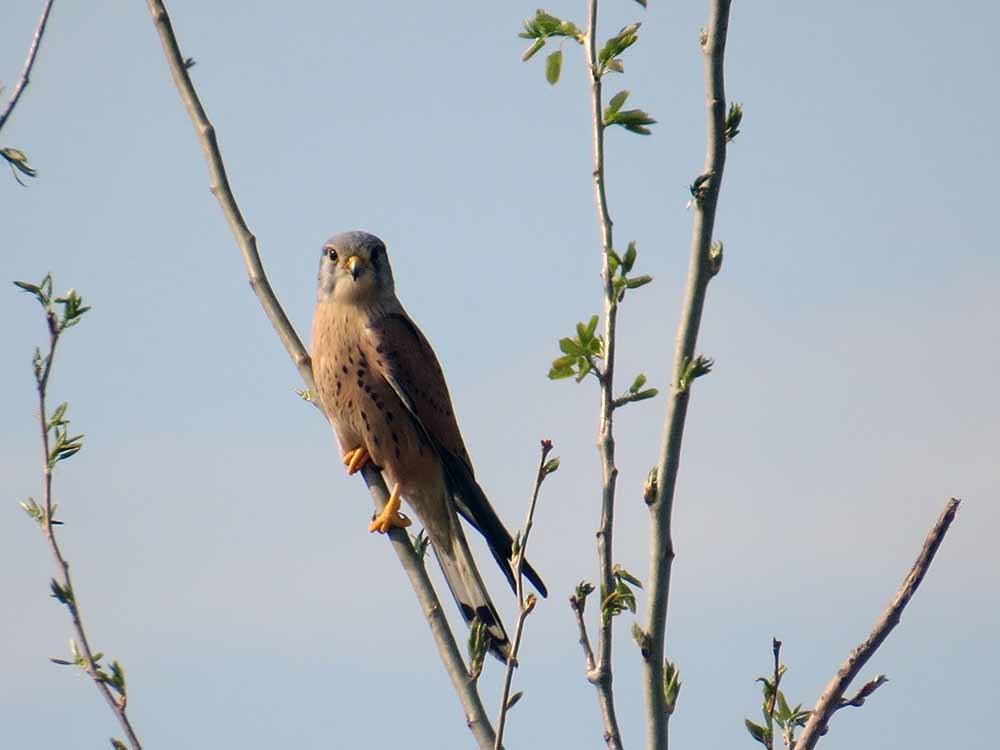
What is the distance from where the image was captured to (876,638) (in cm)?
290

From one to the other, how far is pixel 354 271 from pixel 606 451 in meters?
4.23

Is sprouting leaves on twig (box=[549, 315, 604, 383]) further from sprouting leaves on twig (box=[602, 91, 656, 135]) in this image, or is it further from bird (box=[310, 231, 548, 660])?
bird (box=[310, 231, 548, 660])

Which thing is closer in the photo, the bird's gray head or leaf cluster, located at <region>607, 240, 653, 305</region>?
leaf cluster, located at <region>607, 240, 653, 305</region>

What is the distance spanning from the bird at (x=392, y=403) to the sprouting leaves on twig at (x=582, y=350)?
2963 mm

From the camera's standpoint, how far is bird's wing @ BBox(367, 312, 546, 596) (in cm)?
645

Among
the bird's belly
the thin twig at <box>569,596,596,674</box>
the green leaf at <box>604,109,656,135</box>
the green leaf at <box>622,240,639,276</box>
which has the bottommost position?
the thin twig at <box>569,596,596,674</box>

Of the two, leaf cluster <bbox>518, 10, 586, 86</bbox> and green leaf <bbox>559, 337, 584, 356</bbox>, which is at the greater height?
leaf cluster <bbox>518, 10, 586, 86</bbox>

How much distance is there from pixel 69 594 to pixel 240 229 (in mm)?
1289

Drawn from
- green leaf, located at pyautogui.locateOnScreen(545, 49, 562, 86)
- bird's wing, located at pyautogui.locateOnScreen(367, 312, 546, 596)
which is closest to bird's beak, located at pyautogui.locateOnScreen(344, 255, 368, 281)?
bird's wing, located at pyautogui.locateOnScreen(367, 312, 546, 596)

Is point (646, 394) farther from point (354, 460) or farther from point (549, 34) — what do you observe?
point (354, 460)

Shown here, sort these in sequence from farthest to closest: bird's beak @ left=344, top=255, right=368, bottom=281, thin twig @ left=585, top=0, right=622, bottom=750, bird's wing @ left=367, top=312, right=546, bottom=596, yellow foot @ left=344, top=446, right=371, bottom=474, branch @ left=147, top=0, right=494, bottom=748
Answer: bird's beak @ left=344, top=255, right=368, bottom=281, bird's wing @ left=367, top=312, right=546, bottom=596, yellow foot @ left=344, top=446, right=371, bottom=474, branch @ left=147, top=0, right=494, bottom=748, thin twig @ left=585, top=0, right=622, bottom=750

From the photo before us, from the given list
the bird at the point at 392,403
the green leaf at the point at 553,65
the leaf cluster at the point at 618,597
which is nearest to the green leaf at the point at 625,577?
the leaf cluster at the point at 618,597

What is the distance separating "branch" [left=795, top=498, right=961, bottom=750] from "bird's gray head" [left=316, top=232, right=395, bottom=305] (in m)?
4.35

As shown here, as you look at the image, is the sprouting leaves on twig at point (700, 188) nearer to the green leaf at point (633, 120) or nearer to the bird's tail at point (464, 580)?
the green leaf at point (633, 120)
